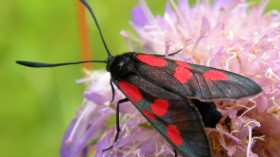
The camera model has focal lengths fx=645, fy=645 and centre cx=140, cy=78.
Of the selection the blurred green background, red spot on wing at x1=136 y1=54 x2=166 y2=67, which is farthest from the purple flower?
the blurred green background

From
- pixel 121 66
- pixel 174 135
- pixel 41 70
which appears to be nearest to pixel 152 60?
pixel 121 66

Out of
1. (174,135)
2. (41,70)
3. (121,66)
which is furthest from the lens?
(41,70)

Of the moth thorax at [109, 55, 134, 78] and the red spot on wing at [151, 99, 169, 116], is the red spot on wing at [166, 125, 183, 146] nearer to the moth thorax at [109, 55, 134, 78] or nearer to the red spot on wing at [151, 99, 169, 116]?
the red spot on wing at [151, 99, 169, 116]

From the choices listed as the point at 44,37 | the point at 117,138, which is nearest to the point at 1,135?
the point at 44,37

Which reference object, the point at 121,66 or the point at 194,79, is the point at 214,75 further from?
the point at 121,66

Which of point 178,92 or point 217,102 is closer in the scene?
point 178,92

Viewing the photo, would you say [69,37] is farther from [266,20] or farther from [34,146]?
[266,20]
